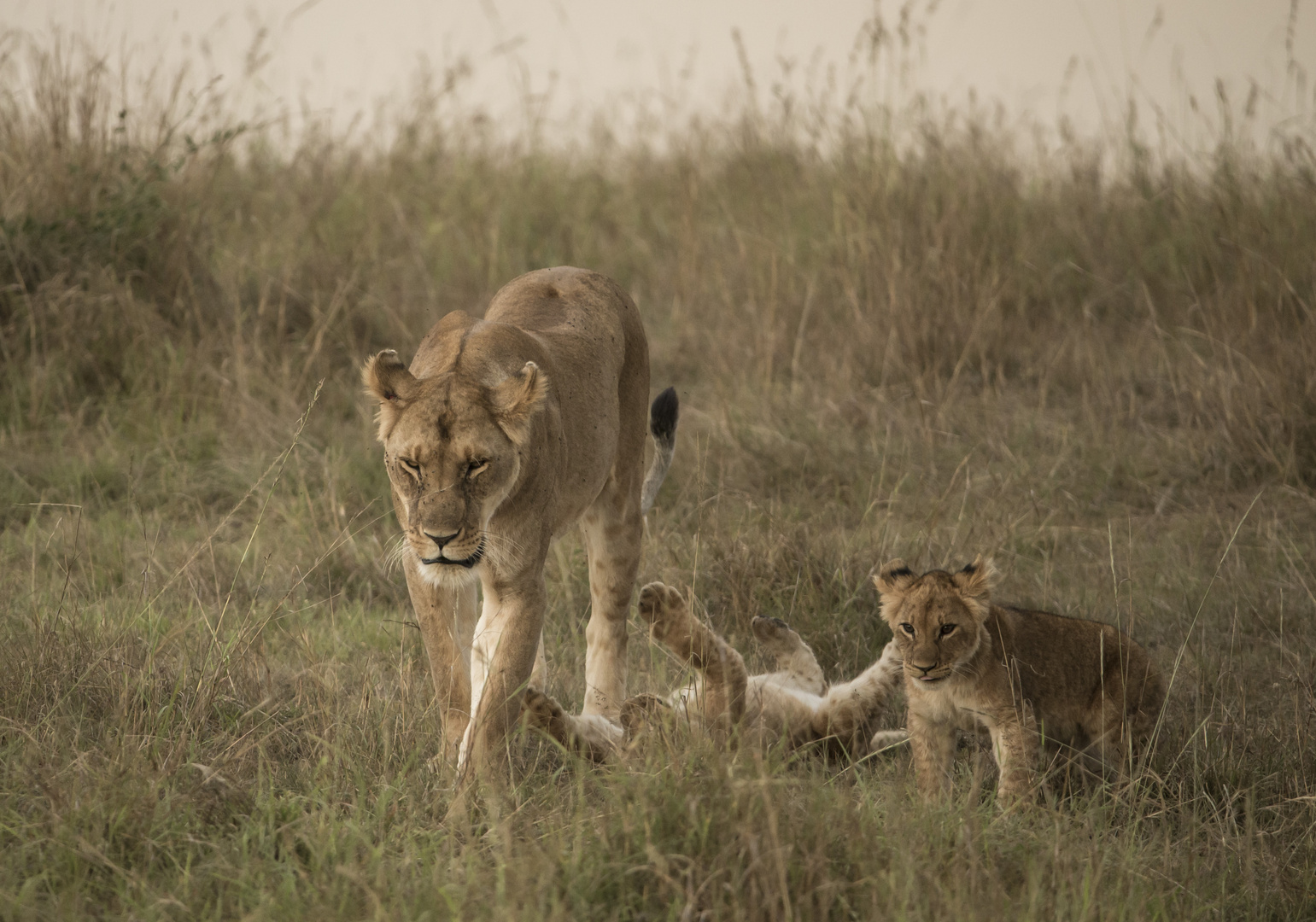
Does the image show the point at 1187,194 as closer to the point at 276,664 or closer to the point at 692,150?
the point at 692,150

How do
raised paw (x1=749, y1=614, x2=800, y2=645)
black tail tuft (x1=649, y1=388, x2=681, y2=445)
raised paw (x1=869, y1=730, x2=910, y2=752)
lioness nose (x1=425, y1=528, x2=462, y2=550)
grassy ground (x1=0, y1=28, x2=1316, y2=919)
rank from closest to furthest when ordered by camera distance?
grassy ground (x1=0, y1=28, x2=1316, y2=919), lioness nose (x1=425, y1=528, x2=462, y2=550), raised paw (x1=869, y1=730, x2=910, y2=752), raised paw (x1=749, y1=614, x2=800, y2=645), black tail tuft (x1=649, y1=388, x2=681, y2=445)

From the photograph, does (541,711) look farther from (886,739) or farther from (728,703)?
(886,739)

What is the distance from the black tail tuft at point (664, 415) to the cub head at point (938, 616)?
1102mm

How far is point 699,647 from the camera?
10.7 ft

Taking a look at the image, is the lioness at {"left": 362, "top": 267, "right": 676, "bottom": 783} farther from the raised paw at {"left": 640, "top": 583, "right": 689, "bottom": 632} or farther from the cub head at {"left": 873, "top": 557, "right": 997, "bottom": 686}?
the cub head at {"left": 873, "top": 557, "right": 997, "bottom": 686}

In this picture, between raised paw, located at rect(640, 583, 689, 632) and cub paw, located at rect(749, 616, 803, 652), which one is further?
cub paw, located at rect(749, 616, 803, 652)

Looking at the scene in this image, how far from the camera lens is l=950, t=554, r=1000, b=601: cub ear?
308cm

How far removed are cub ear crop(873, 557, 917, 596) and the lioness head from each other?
96 centimetres

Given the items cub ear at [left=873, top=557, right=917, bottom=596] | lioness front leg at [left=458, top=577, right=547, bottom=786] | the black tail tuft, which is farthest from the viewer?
the black tail tuft

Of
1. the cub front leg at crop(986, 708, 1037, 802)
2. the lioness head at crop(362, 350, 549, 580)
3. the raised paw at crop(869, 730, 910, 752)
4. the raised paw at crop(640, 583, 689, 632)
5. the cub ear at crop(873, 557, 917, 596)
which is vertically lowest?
the raised paw at crop(869, 730, 910, 752)

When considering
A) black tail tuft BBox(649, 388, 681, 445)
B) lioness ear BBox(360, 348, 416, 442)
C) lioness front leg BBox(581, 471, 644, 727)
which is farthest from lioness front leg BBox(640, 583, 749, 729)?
black tail tuft BBox(649, 388, 681, 445)

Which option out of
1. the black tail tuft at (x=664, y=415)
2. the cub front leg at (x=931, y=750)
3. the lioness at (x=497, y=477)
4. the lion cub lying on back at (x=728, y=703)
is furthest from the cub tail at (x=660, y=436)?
the cub front leg at (x=931, y=750)

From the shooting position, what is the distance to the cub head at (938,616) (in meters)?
3.01

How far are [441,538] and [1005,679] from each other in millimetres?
1375
